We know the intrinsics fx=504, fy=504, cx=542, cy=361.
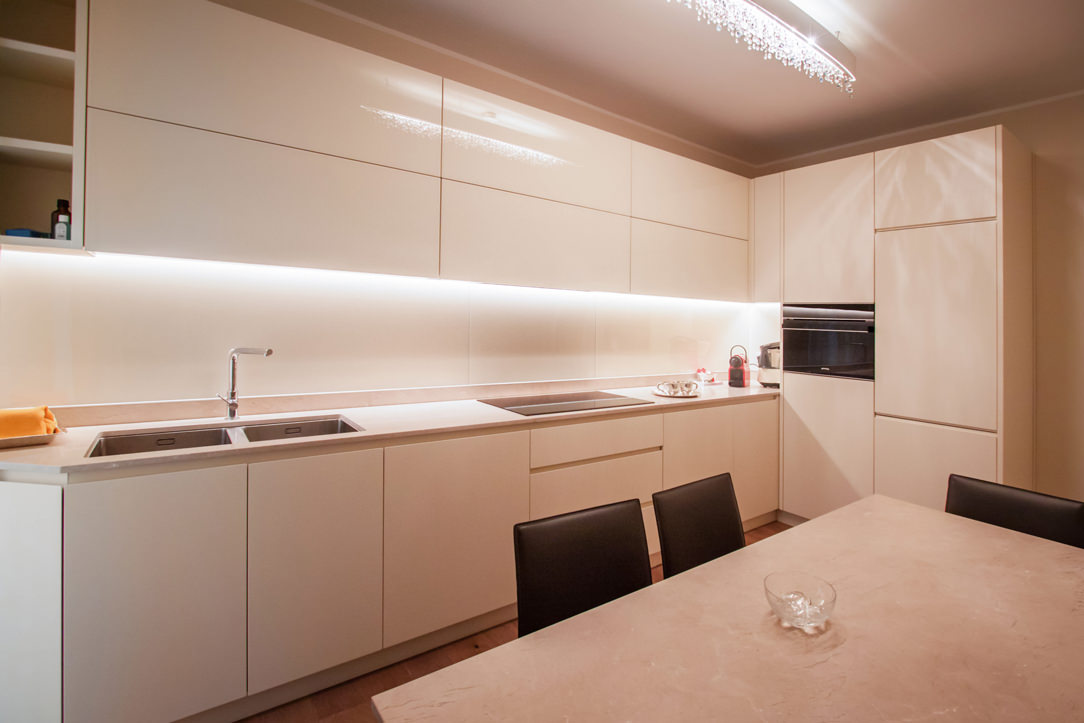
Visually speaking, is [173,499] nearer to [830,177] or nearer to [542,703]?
[542,703]

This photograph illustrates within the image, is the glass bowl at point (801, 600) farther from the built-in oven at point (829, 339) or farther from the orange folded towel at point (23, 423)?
the built-in oven at point (829, 339)

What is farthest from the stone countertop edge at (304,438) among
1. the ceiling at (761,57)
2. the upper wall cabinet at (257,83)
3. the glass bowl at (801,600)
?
the ceiling at (761,57)

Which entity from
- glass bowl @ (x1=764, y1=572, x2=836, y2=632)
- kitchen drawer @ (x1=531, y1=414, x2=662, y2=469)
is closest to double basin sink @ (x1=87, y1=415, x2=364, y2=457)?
kitchen drawer @ (x1=531, y1=414, x2=662, y2=469)

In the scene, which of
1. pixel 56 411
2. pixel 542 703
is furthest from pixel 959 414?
Result: pixel 56 411

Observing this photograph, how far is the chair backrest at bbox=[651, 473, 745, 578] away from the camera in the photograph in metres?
1.46

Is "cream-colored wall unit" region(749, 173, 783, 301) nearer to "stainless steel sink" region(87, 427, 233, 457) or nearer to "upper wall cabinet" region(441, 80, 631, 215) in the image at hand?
"upper wall cabinet" region(441, 80, 631, 215)

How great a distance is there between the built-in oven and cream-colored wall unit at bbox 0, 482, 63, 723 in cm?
377

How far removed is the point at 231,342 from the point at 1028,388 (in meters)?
4.32

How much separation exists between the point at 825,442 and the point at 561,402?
73.0 inches

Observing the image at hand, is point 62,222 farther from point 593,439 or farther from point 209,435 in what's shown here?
point 593,439

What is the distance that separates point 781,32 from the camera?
2021mm

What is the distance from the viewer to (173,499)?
1.57 m

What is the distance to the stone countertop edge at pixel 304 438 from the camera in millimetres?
1440

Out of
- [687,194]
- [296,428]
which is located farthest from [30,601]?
[687,194]
